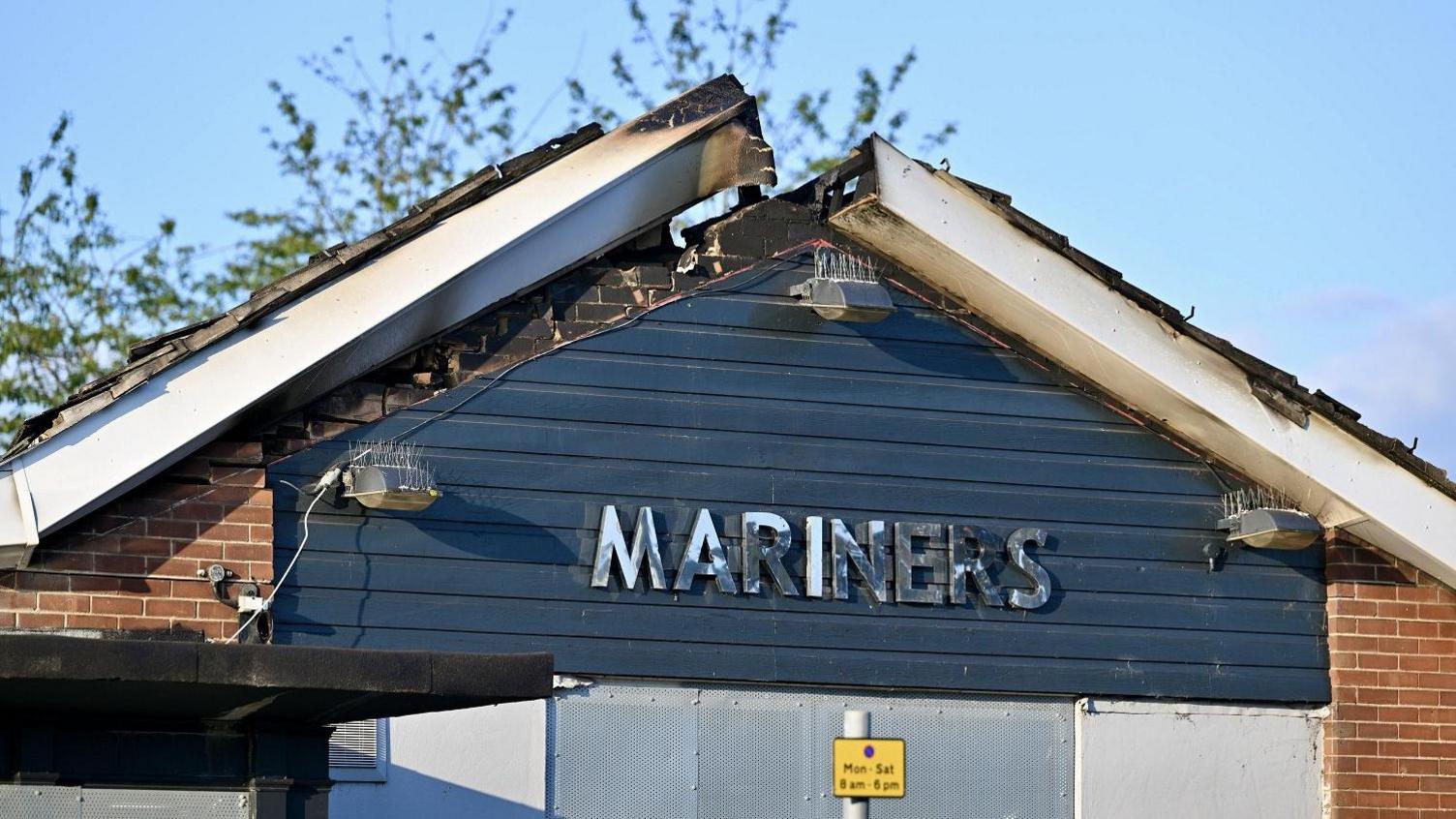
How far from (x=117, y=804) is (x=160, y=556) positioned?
7.11 ft

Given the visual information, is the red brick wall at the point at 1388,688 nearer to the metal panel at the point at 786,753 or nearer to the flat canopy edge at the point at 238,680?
the metal panel at the point at 786,753

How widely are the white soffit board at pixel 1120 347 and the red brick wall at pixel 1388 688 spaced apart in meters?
0.35

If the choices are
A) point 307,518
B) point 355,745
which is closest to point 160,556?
point 307,518

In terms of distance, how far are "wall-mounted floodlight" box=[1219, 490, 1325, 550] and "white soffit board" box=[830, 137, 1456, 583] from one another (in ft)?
0.62

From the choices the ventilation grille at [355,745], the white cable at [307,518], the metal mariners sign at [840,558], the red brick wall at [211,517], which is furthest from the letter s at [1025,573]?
the white cable at [307,518]

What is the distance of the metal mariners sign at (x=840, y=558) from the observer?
35.3ft

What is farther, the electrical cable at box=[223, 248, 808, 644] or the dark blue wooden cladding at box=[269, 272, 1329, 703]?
the dark blue wooden cladding at box=[269, 272, 1329, 703]

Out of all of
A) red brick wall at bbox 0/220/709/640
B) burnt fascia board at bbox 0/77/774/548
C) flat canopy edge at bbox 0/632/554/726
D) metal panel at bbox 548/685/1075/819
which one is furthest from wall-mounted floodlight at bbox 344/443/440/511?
flat canopy edge at bbox 0/632/554/726

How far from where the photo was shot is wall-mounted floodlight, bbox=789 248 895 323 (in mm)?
11219

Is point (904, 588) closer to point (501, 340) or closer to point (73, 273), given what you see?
point (501, 340)

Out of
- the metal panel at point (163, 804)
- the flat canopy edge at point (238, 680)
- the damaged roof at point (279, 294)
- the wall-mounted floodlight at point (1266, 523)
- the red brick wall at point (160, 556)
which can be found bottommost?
the metal panel at point (163, 804)

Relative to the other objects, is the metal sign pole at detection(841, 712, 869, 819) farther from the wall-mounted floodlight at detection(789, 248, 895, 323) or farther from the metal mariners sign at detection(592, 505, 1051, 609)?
the wall-mounted floodlight at detection(789, 248, 895, 323)

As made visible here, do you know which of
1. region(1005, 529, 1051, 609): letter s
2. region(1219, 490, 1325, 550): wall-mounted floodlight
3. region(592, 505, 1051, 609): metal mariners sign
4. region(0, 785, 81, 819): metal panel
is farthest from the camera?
region(1219, 490, 1325, 550): wall-mounted floodlight

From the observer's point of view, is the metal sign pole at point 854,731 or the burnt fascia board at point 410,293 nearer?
the metal sign pole at point 854,731
